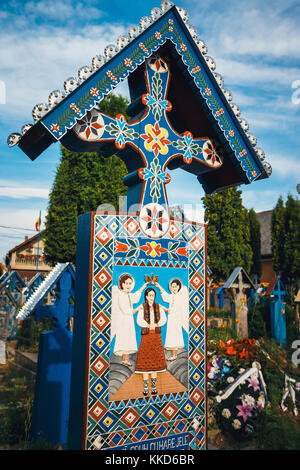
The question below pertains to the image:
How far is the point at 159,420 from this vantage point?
3816mm

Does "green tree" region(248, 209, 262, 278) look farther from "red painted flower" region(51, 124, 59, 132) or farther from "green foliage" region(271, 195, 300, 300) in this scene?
"red painted flower" region(51, 124, 59, 132)

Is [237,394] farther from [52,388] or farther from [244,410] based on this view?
[52,388]

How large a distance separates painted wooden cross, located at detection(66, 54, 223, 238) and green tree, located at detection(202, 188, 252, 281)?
20.4 metres

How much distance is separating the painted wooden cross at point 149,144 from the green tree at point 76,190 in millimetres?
12200

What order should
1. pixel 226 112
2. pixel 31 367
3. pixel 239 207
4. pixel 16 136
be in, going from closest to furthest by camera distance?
pixel 16 136, pixel 226 112, pixel 31 367, pixel 239 207

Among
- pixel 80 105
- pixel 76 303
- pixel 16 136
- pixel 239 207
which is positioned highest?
pixel 239 207

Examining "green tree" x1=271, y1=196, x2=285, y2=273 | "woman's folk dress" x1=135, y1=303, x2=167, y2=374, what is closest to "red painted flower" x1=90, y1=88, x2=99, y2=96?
"woman's folk dress" x1=135, y1=303, x2=167, y2=374

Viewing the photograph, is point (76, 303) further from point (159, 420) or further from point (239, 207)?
point (239, 207)

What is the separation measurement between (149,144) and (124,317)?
1950 millimetres

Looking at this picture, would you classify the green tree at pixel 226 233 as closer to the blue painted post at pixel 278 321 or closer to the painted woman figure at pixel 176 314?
the blue painted post at pixel 278 321

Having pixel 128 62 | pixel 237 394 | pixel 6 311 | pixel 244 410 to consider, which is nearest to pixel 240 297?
pixel 237 394

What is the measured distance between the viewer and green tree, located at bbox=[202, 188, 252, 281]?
81.4ft
